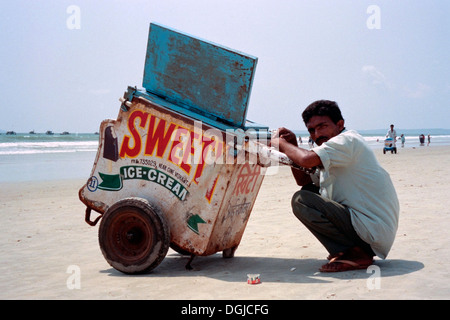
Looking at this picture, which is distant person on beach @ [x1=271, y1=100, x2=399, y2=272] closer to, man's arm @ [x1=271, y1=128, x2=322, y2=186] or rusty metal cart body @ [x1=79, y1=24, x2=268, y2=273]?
man's arm @ [x1=271, y1=128, x2=322, y2=186]

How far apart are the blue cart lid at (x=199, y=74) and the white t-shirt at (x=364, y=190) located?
2.80 ft

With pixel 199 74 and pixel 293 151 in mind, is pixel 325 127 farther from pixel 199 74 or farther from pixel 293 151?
pixel 199 74

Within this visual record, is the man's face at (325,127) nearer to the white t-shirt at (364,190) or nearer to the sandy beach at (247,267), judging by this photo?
the white t-shirt at (364,190)

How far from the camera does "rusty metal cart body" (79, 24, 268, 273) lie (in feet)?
13.4

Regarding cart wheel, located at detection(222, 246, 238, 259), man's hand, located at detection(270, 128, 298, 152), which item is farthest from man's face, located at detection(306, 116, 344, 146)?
cart wheel, located at detection(222, 246, 238, 259)

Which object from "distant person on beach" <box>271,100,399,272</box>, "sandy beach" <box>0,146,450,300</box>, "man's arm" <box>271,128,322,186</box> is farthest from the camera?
"distant person on beach" <box>271,100,399,272</box>

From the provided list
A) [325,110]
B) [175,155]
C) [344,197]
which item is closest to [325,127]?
[325,110]

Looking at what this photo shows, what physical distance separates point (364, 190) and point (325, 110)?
734 millimetres

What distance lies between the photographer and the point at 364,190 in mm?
4035

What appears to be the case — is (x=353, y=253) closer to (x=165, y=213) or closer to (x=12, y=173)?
(x=165, y=213)

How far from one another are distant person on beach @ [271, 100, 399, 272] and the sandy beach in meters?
0.22

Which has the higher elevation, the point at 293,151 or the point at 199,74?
the point at 199,74

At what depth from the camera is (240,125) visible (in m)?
4.23
